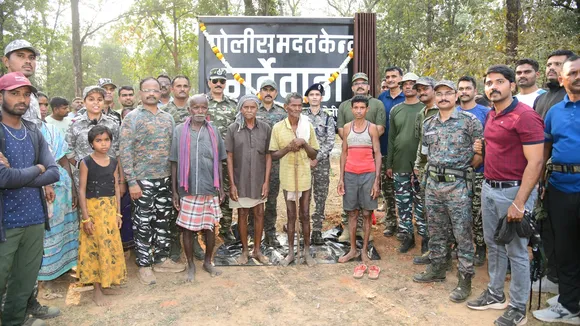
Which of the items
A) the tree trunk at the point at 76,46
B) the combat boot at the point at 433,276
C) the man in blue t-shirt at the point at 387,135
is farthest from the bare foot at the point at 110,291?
the tree trunk at the point at 76,46

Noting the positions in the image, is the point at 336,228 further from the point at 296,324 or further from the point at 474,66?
the point at 474,66

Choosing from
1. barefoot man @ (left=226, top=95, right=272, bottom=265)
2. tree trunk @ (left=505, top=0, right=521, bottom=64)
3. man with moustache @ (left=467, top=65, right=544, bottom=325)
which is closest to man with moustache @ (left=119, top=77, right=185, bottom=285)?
barefoot man @ (left=226, top=95, right=272, bottom=265)

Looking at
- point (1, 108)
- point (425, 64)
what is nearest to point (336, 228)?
point (1, 108)

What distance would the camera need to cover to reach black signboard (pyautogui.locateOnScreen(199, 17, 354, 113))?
6.66 metres

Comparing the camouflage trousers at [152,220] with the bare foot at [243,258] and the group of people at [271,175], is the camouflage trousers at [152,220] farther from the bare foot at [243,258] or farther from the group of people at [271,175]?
the bare foot at [243,258]

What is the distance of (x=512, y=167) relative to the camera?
3.40 m

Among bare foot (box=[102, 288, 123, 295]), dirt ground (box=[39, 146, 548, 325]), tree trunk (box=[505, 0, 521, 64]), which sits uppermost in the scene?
tree trunk (box=[505, 0, 521, 64])

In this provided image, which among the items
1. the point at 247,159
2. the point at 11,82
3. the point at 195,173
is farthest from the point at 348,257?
the point at 11,82

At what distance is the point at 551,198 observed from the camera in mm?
3533

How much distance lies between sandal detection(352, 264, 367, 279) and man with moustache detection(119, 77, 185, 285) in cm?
222

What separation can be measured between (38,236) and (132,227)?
176 centimetres

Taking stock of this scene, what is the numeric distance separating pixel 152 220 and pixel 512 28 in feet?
26.6

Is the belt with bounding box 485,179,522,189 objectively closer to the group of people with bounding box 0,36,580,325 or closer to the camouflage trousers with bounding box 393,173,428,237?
the group of people with bounding box 0,36,580,325

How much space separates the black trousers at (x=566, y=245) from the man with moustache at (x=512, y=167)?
0.70ft
